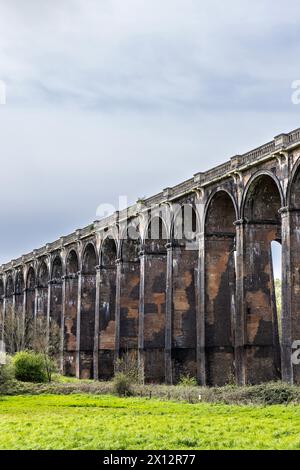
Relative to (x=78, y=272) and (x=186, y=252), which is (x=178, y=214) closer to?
(x=186, y=252)

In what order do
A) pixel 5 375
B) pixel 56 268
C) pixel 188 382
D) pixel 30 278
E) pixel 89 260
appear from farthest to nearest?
pixel 30 278, pixel 56 268, pixel 89 260, pixel 5 375, pixel 188 382

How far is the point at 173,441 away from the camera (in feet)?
47.8

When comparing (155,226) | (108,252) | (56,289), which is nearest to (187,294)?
(155,226)

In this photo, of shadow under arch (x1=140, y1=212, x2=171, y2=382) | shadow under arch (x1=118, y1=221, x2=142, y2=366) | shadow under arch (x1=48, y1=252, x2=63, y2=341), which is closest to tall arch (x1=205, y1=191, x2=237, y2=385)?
shadow under arch (x1=140, y1=212, x2=171, y2=382)

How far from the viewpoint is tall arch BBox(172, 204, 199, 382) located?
3459cm

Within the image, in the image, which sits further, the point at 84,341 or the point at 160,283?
the point at 84,341

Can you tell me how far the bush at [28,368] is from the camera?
37.3 meters

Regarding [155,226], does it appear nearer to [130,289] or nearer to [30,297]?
[130,289]

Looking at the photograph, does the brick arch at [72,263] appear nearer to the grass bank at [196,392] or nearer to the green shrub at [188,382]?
the grass bank at [196,392]

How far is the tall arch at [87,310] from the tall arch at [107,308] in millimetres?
2769

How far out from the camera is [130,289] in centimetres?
4122

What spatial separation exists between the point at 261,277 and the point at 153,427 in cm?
1411

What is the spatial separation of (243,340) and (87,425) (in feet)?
41.8
